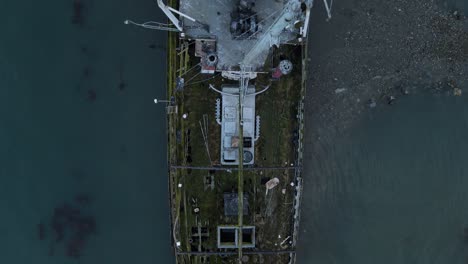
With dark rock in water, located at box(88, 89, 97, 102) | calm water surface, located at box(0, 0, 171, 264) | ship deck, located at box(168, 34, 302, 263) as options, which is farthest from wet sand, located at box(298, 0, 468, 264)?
dark rock in water, located at box(88, 89, 97, 102)

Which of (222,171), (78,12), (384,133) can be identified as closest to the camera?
(222,171)

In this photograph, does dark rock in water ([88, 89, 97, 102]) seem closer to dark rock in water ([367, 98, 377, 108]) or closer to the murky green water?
the murky green water

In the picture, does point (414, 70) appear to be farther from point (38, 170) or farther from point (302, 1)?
point (38, 170)

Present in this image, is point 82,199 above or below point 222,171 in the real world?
below

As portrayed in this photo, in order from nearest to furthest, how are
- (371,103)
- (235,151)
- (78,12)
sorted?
(235,151) < (78,12) < (371,103)

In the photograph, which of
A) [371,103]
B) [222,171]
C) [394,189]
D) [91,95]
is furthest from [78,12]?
[394,189]

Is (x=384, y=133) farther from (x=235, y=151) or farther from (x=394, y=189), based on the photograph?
(x=235, y=151)

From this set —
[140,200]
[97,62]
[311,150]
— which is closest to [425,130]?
Answer: [311,150]

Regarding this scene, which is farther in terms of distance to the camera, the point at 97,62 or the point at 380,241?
the point at 380,241
